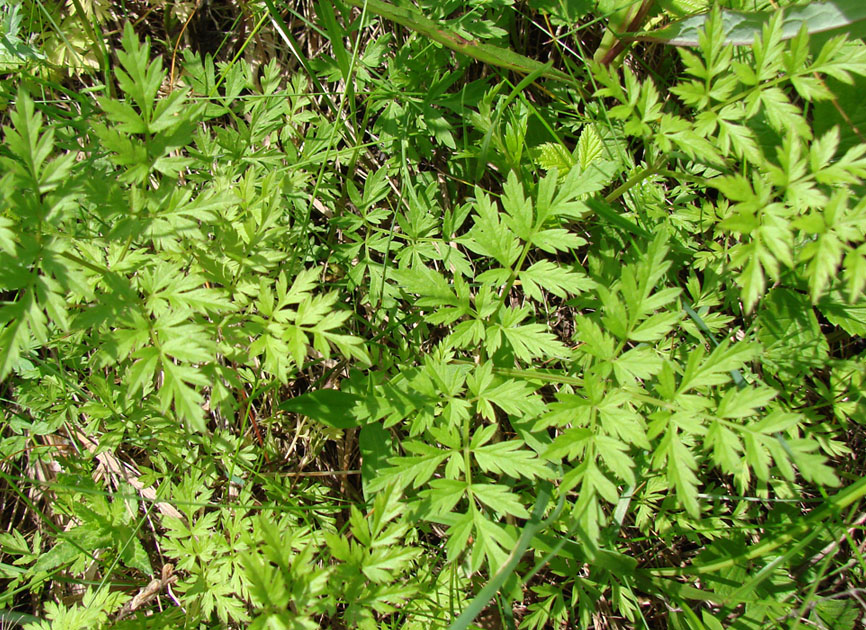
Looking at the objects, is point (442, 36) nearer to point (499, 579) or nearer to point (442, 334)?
point (442, 334)

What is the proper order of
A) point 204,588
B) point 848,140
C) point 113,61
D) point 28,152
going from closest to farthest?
point 28,152 → point 204,588 → point 848,140 → point 113,61

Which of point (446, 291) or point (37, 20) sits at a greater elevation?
point (37, 20)

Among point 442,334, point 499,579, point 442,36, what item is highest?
point 442,36

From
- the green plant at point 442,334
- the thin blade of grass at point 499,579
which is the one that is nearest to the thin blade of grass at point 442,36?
the green plant at point 442,334

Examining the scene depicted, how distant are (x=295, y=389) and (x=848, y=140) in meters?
2.96

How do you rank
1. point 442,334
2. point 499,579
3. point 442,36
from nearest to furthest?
point 499,579, point 442,36, point 442,334

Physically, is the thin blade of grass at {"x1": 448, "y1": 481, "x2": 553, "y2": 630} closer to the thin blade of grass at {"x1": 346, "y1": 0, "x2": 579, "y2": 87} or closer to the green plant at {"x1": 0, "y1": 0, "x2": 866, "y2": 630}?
the green plant at {"x1": 0, "y1": 0, "x2": 866, "y2": 630}

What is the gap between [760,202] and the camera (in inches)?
78.3

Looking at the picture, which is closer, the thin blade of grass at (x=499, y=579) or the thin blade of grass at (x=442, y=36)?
the thin blade of grass at (x=499, y=579)

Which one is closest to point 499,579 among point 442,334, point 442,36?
point 442,334

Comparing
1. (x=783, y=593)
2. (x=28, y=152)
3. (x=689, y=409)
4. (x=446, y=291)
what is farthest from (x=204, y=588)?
(x=783, y=593)

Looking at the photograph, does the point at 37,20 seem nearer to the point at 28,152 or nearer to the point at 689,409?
the point at 28,152

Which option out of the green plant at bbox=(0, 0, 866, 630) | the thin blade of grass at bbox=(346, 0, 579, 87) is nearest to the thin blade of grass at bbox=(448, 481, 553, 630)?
the green plant at bbox=(0, 0, 866, 630)

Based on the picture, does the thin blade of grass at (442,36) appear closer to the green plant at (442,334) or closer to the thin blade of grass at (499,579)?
the green plant at (442,334)
